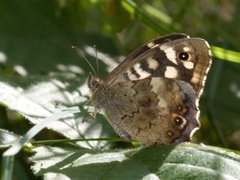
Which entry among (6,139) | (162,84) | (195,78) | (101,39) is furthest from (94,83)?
(101,39)

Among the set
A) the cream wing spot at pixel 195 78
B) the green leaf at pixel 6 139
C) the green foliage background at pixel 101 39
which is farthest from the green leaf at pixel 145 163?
the green foliage background at pixel 101 39

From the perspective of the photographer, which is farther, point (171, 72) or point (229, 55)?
point (229, 55)

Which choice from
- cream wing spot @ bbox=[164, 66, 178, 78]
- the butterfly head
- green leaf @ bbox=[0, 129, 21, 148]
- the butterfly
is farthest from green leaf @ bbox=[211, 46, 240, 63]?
green leaf @ bbox=[0, 129, 21, 148]

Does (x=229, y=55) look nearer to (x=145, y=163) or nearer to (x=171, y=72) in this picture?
(x=171, y=72)

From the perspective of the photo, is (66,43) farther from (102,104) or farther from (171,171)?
(171,171)

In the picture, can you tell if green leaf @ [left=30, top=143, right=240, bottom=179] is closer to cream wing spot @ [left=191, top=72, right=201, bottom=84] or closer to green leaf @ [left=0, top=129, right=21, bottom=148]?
green leaf @ [left=0, top=129, right=21, bottom=148]

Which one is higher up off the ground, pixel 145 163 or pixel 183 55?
pixel 183 55

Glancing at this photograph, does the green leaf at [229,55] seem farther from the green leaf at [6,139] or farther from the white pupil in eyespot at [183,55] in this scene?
the green leaf at [6,139]
